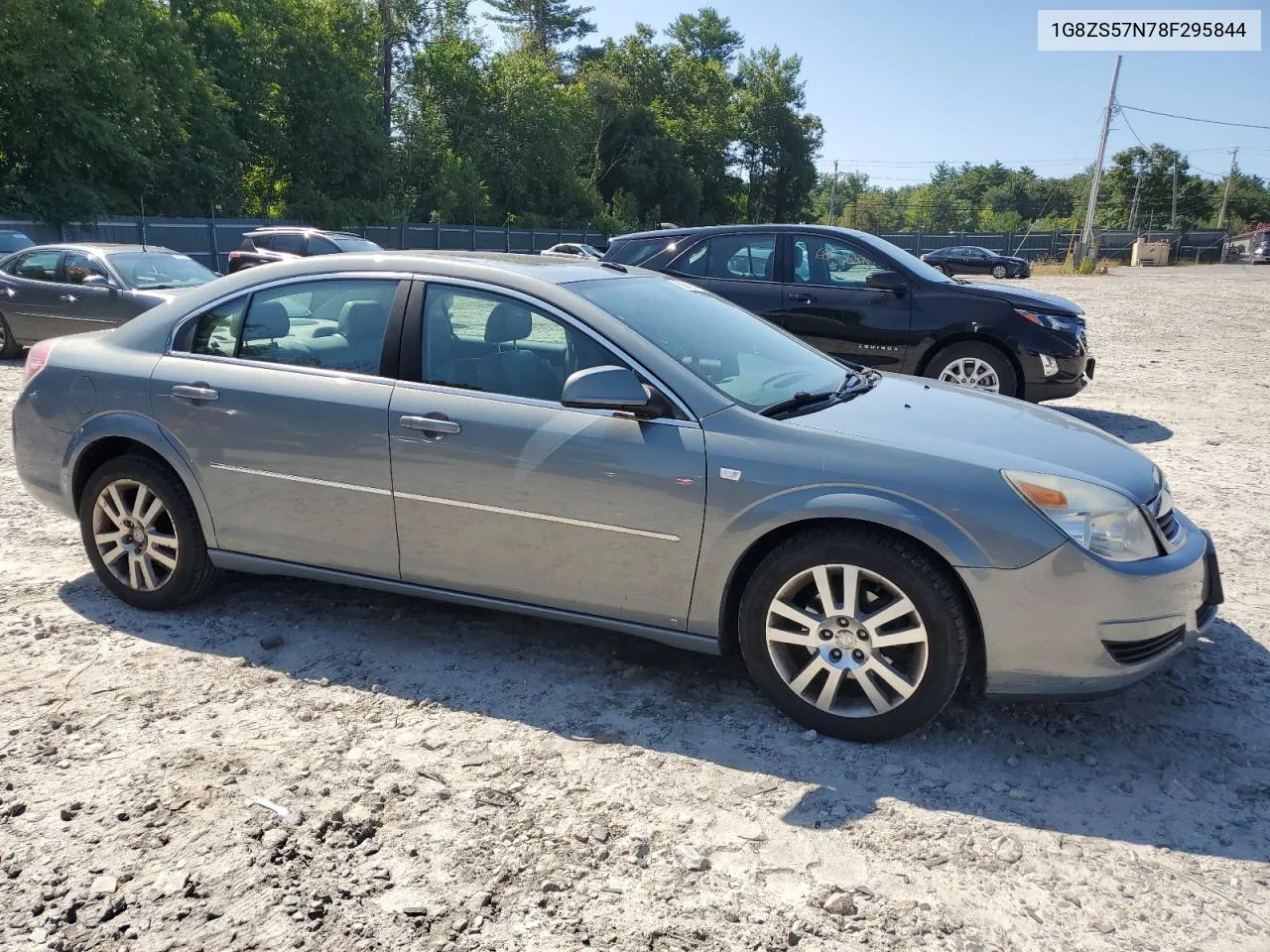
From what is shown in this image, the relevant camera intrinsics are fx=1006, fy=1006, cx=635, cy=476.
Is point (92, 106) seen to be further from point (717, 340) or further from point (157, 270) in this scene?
point (717, 340)

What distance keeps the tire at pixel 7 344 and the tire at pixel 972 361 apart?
10617mm

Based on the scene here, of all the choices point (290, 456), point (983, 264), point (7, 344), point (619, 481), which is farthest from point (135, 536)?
point (983, 264)

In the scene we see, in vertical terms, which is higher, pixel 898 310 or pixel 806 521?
pixel 898 310

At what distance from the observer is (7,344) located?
40.0 feet

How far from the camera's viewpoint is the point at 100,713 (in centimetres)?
357

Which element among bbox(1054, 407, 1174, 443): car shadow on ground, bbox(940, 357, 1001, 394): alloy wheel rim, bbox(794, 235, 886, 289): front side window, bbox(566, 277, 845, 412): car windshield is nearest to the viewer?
bbox(566, 277, 845, 412): car windshield

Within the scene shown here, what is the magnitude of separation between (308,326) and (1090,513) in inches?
122

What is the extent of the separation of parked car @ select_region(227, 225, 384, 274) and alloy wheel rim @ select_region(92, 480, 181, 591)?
1545 cm

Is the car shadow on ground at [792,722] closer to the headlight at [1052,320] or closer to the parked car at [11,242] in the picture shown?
the headlight at [1052,320]

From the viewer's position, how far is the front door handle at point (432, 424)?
378cm

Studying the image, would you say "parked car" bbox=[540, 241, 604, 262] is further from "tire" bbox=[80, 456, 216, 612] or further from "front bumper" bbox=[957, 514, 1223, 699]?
"front bumper" bbox=[957, 514, 1223, 699]

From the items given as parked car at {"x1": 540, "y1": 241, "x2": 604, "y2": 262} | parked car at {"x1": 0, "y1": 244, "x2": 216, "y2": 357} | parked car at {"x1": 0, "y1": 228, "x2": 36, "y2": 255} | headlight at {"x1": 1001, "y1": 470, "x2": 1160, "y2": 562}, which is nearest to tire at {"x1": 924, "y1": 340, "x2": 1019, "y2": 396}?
parked car at {"x1": 540, "y1": 241, "x2": 604, "y2": 262}

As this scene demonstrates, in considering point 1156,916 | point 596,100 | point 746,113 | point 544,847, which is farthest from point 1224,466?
point 746,113

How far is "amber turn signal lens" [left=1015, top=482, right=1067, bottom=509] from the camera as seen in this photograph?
3193mm
